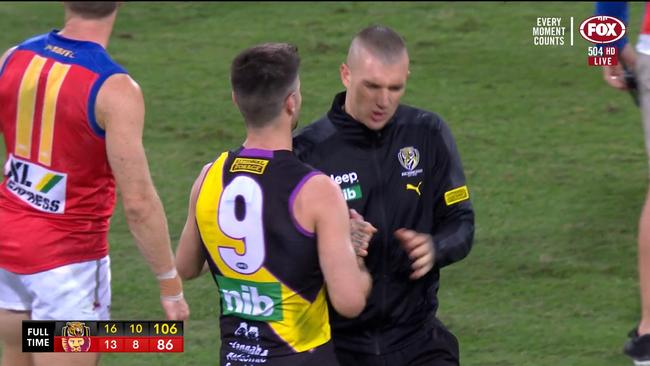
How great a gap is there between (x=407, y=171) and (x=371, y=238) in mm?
306

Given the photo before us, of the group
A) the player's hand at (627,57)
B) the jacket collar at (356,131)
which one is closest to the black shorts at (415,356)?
the jacket collar at (356,131)

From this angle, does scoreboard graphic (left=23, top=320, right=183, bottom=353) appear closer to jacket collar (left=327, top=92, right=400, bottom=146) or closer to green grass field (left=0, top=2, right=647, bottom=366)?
green grass field (left=0, top=2, right=647, bottom=366)

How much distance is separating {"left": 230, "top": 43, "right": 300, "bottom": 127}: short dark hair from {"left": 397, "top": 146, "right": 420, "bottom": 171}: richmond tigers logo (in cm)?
71

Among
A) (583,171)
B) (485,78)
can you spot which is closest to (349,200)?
(583,171)

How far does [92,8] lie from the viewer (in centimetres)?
480

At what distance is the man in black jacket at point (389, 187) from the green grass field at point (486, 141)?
183cm

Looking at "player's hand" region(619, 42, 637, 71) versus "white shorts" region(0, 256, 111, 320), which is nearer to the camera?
"white shorts" region(0, 256, 111, 320)

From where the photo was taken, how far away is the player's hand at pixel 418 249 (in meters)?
4.64

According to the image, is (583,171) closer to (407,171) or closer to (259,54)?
(407,171)

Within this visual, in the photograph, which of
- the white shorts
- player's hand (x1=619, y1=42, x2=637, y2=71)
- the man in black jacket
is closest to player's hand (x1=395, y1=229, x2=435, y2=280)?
the man in black jacket

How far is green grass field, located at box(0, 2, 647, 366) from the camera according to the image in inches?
283

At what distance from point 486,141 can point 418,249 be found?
532 centimetres

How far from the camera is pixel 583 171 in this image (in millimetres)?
9336

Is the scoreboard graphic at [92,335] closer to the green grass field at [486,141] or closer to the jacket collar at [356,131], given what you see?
the green grass field at [486,141]
